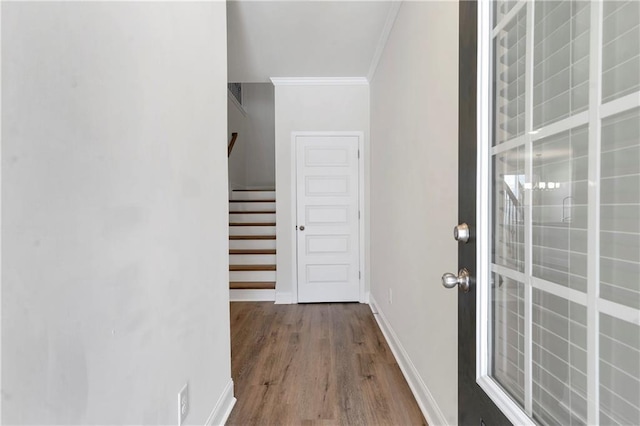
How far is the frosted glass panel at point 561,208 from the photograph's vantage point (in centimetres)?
53

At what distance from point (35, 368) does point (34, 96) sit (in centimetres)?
52

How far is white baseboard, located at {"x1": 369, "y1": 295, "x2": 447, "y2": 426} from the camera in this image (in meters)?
1.50

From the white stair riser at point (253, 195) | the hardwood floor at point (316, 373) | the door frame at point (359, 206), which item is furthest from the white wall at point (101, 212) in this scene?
the white stair riser at point (253, 195)

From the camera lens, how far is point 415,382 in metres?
1.78

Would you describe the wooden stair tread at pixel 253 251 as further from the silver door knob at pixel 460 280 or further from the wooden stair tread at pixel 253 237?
the silver door knob at pixel 460 280

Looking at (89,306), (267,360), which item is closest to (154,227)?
(89,306)

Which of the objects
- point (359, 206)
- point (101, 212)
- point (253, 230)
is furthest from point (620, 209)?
point (253, 230)

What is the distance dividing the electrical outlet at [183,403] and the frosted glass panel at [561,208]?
1218 millimetres

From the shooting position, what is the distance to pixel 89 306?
28.4 inches

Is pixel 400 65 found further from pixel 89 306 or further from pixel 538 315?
pixel 89 306

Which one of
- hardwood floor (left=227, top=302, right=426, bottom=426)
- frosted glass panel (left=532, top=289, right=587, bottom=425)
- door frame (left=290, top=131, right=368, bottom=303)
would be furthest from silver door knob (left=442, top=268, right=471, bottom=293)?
door frame (left=290, top=131, right=368, bottom=303)

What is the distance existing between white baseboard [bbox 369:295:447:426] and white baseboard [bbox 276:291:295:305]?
1265mm

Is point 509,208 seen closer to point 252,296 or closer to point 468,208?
point 468,208

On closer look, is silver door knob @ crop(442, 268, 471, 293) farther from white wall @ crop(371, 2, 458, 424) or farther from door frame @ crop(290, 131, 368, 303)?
door frame @ crop(290, 131, 368, 303)
